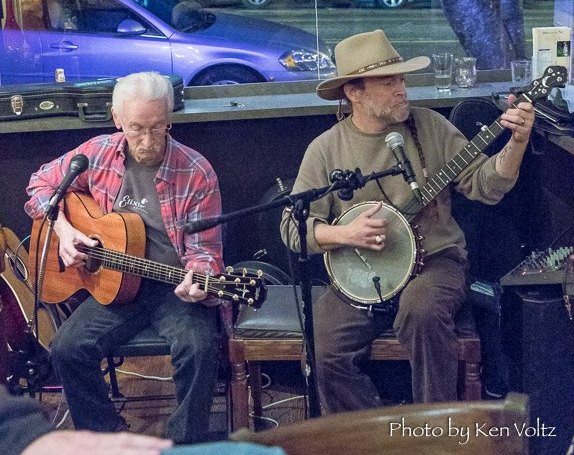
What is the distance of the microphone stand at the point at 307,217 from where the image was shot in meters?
2.87

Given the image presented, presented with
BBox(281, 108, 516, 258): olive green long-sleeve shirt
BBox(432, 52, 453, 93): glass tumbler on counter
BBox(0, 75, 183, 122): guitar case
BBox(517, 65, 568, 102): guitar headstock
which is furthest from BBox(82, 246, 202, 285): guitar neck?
BBox(432, 52, 453, 93): glass tumbler on counter

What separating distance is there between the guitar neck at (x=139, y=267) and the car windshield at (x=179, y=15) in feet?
8.34

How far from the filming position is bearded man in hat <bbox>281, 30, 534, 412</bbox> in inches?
127

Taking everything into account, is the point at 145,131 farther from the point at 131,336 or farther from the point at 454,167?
the point at 454,167

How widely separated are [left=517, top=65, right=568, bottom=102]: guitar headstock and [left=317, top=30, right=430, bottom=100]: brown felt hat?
459 millimetres

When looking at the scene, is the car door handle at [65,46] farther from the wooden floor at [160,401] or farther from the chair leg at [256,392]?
the chair leg at [256,392]

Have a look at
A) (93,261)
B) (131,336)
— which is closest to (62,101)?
(93,261)

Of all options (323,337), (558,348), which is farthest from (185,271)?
(558,348)

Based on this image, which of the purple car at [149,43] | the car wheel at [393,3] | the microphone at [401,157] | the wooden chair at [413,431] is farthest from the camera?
the car wheel at [393,3]

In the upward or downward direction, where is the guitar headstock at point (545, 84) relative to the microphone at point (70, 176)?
upward

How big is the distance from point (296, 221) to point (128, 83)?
0.85m

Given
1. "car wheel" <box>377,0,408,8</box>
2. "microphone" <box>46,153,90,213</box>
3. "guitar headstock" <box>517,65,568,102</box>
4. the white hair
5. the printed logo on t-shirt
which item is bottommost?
the printed logo on t-shirt

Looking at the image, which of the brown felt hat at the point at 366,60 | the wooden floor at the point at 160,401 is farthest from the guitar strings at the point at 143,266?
the brown felt hat at the point at 366,60

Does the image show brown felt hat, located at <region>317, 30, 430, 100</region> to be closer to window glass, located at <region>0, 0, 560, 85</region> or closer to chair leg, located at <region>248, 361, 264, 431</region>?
chair leg, located at <region>248, 361, 264, 431</region>
